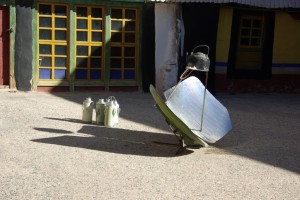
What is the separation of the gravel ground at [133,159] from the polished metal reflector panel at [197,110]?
0.27 metres

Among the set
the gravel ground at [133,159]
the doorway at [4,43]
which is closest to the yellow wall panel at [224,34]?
the gravel ground at [133,159]

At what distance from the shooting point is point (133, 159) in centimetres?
591

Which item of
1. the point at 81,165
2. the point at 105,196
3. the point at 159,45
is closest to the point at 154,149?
the point at 81,165

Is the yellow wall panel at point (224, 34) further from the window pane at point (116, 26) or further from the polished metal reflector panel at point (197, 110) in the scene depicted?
the polished metal reflector panel at point (197, 110)

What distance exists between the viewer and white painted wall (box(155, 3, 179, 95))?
11.5 meters

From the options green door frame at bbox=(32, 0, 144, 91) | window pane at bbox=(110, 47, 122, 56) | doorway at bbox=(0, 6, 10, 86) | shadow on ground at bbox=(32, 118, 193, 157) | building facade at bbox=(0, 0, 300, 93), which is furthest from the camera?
window pane at bbox=(110, 47, 122, 56)

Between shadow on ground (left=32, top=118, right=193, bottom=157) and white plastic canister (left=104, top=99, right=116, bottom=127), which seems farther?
white plastic canister (left=104, top=99, right=116, bottom=127)

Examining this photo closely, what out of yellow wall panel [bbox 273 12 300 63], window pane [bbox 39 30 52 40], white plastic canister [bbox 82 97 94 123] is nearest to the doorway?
window pane [bbox 39 30 52 40]

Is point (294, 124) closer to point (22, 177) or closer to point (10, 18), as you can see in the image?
point (22, 177)

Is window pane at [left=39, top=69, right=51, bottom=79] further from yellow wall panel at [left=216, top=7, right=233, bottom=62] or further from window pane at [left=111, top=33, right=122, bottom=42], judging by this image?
yellow wall panel at [left=216, top=7, right=233, bottom=62]

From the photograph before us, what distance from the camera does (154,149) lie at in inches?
257

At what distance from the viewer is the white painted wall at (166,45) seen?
1152cm

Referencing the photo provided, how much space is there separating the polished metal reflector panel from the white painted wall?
4.45 metres

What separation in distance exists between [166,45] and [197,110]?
16.4ft
